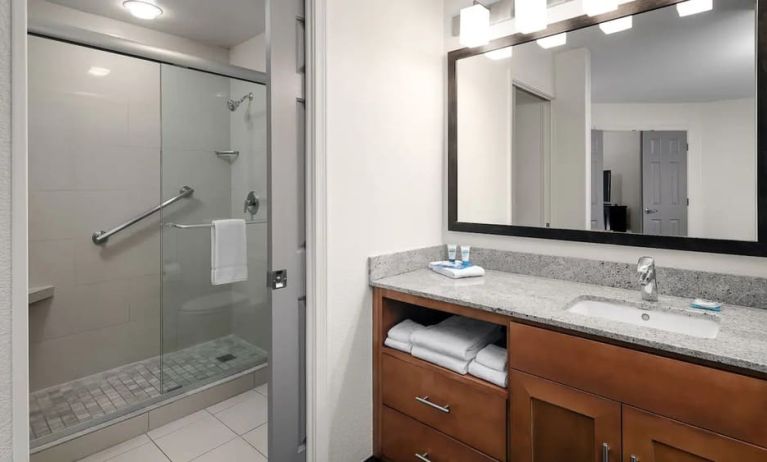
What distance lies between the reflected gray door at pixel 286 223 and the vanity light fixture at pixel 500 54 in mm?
911

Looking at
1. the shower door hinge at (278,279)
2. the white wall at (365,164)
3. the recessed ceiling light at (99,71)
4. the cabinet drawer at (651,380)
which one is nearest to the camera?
the cabinet drawer at (651,380)

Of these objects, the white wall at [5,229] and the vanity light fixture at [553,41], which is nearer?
the white wall at [5,229]

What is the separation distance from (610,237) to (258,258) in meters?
2.06

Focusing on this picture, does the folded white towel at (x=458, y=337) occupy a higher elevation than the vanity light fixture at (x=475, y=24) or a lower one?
lower

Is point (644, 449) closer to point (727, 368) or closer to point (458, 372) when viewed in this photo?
point (727, 368)

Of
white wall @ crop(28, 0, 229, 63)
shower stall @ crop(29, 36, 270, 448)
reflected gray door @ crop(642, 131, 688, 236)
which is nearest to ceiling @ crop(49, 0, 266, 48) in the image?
white wall @ crop(28, 0, 229, 63)

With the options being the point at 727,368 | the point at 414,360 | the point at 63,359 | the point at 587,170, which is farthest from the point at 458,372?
the point at 63,359

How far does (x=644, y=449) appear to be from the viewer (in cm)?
104

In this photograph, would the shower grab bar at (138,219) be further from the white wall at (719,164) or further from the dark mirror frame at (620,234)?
the white wall at (719,164)

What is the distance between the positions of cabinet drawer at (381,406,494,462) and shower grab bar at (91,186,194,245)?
1.87m

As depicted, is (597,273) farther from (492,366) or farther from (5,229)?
(5,229)

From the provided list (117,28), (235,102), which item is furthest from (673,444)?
(117,28)

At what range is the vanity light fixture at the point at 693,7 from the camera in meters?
1.36

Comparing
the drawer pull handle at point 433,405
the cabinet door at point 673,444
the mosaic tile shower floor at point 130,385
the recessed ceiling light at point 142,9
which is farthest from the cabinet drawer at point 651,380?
the recessed ceiling light at point 142,9
